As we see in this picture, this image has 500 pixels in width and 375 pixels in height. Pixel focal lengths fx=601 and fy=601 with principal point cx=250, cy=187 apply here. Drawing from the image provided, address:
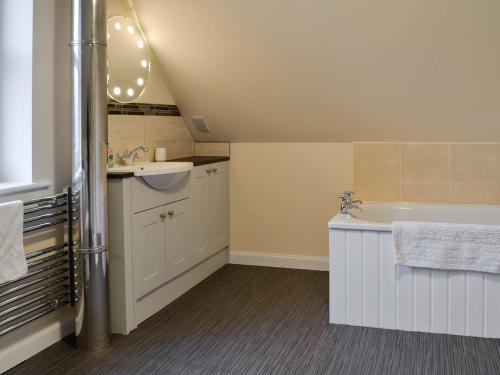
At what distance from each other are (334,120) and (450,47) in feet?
3.34

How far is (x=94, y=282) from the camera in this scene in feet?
10.0

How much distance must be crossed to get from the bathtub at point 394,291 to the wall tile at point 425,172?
96 cm

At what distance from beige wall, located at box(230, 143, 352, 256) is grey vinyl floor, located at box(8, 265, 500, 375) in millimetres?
914

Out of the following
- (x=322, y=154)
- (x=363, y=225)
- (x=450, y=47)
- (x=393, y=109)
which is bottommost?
(x=363, y=225)

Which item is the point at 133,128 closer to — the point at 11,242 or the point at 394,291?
the point at 11,242

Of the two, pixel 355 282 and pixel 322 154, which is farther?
pixel 322 154

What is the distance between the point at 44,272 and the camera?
9.84 feet

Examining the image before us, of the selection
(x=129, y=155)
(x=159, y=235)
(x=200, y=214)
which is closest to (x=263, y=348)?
(x=159, y=235)

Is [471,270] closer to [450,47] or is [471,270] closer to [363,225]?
[363,225]

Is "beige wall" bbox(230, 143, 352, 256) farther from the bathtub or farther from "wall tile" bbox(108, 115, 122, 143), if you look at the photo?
"wall tile" bbox(108, 115, 122, 143)

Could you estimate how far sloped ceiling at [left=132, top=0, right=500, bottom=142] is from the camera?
3.38 m

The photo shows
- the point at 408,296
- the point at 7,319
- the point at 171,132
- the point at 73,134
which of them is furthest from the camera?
the point at 171,132

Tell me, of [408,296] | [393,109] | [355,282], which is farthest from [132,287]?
[393,109]

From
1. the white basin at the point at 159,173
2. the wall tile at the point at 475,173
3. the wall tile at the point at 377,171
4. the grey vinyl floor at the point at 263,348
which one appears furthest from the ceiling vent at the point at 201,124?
the wall tile at the point at 475,173
